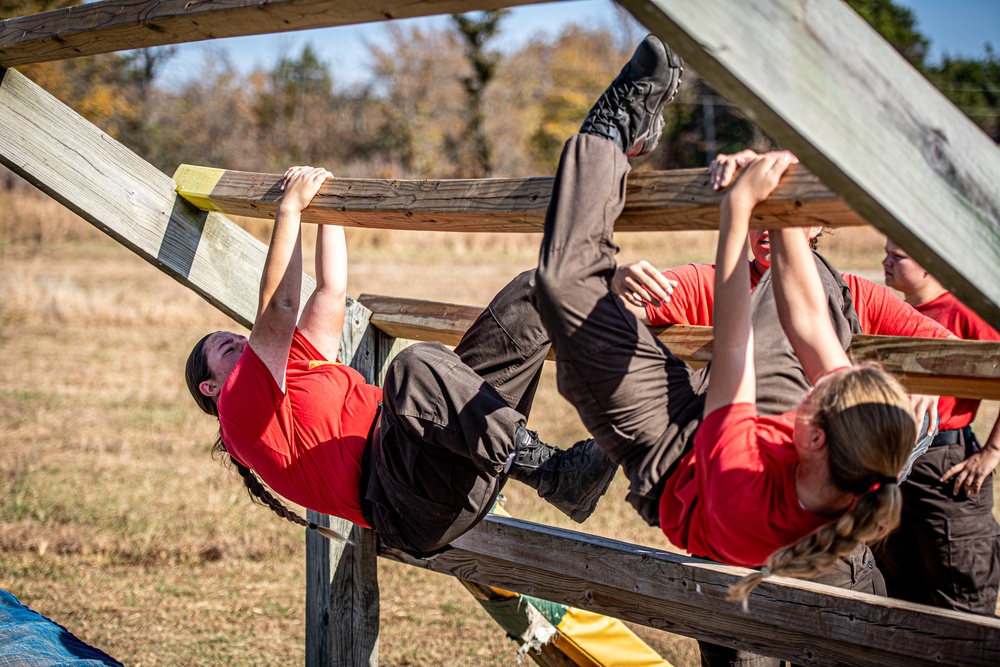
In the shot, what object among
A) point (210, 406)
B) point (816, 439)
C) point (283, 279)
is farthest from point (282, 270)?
point (816, 439)

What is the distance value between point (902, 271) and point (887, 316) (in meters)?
0.59

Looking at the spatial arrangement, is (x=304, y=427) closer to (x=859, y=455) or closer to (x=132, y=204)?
(x=132, y=204)

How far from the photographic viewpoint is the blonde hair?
1.86 meters

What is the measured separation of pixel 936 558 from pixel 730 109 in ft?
140

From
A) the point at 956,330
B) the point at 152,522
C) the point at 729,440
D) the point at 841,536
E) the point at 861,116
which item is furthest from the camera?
the point at 152,522

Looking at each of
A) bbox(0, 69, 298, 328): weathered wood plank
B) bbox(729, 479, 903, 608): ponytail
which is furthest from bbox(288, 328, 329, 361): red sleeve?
bbox(729, 479, 903, 608): ponytail

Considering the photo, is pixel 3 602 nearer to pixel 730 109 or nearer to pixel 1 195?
pixel 1 195

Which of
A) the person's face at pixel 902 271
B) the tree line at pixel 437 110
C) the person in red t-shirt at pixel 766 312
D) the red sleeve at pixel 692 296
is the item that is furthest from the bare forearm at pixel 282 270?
the tree line at pixel 437 110

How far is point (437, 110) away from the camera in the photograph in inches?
1615

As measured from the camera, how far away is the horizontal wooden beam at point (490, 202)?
173 cm

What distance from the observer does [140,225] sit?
3.04 metres

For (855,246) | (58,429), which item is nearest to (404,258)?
(855,246)

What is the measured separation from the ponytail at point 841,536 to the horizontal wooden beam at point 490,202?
0.60 meters

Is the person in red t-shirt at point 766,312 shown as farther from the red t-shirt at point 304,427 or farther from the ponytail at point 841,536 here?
the red t-shirt at point 304,427
